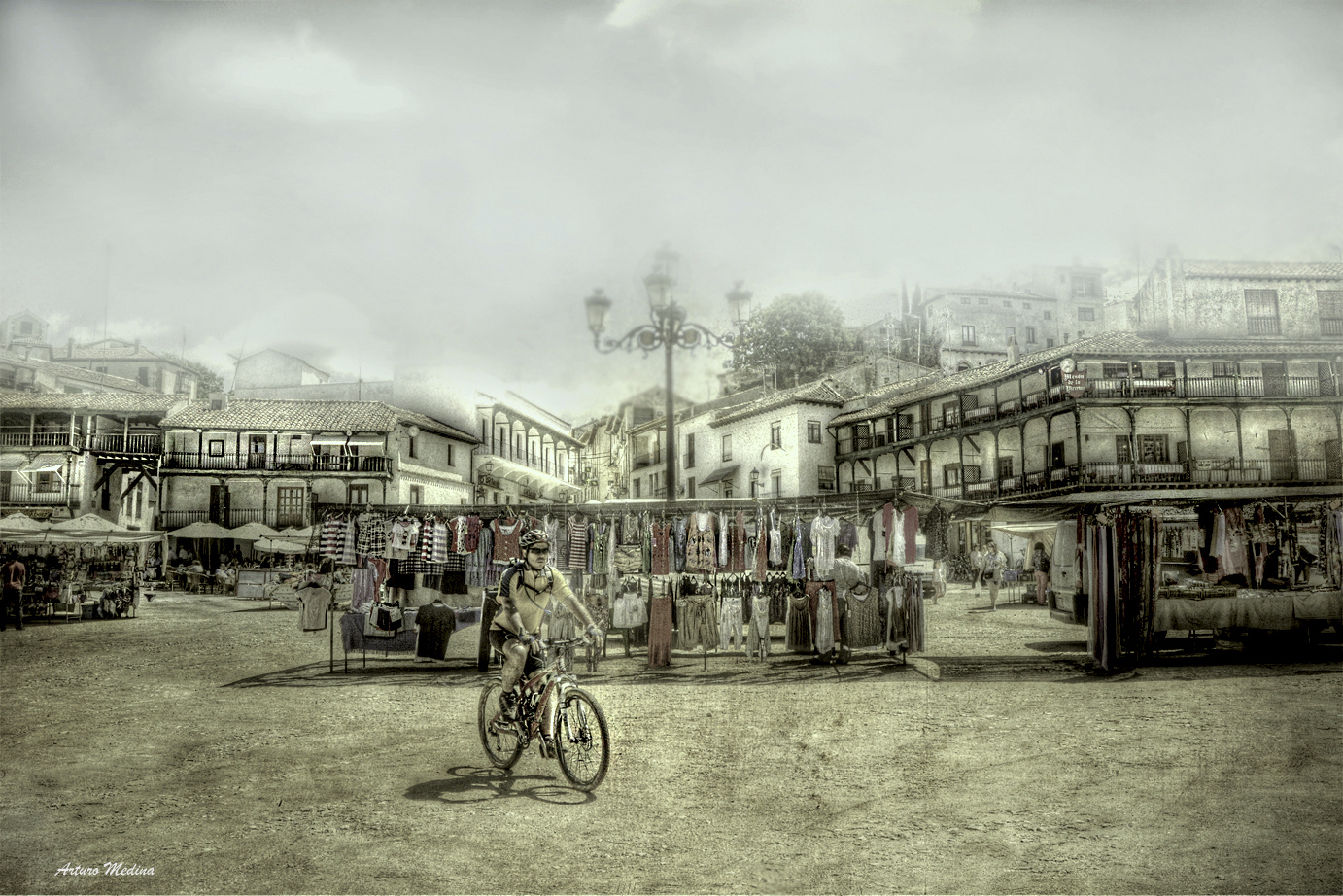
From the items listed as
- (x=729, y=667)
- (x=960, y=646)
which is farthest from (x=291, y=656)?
(x=960, y=646)

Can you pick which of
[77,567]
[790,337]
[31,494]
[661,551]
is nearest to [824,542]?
[661,551]

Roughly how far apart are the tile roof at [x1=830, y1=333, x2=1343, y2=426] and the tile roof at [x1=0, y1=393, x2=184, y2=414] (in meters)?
3.99

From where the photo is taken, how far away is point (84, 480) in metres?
7.19

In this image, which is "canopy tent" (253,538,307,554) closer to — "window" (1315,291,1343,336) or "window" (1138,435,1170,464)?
"window" (1138,435,1170,464)

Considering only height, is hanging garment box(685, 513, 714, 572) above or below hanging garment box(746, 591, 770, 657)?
above

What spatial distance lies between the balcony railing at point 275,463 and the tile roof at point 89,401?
2.25ft

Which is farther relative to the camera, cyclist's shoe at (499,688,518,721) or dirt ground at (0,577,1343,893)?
cyclist's shoe at (499,688,518,721)

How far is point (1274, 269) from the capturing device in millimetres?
5145

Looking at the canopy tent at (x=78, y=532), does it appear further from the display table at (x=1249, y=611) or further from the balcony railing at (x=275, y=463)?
the display table at (x=1249, y=611)

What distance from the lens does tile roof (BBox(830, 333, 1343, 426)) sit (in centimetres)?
543

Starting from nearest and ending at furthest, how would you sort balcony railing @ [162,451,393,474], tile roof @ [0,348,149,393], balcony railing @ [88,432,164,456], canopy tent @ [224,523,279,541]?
tile roof @ [0,348,149,393] < balcony railing @ [162,451,393,474] < balcony railing @ [88,432,164,456] < canopy tent @ [224,523,279,541]

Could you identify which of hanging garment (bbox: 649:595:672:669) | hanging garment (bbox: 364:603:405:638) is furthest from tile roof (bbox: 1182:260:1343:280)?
hanging garment (bbox: 364:603:405:638)

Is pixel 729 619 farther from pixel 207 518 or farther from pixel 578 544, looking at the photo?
pixel 207 518

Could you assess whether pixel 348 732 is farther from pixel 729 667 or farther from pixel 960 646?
pixel 960 646
